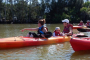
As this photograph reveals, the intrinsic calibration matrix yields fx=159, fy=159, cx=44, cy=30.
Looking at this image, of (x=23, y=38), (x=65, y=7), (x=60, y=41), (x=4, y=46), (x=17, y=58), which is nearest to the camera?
(x=17, y=58)

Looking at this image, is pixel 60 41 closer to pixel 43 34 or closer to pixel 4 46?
pixel 43 34

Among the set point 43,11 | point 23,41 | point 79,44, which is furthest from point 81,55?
point 43,11

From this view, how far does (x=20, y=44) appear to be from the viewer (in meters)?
7.31

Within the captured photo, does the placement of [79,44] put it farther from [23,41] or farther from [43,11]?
[43,11]

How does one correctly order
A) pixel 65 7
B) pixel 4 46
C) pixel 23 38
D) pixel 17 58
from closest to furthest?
pixel 17 58, pixel 4 46, pixel 23 38, pixel 65 7

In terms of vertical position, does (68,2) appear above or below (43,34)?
above

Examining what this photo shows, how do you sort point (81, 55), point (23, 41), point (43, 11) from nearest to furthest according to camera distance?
point (81, 55), point (23, 41), point (43, 11)

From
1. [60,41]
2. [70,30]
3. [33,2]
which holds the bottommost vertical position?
[60,41]

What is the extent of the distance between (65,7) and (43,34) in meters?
41.6

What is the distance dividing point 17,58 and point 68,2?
45020mm

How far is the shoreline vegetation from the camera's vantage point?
44.8 meters

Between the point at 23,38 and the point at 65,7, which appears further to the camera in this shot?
the point at 65,7

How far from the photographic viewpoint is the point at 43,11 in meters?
48.3

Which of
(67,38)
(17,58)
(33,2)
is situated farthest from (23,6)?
(17,58)
